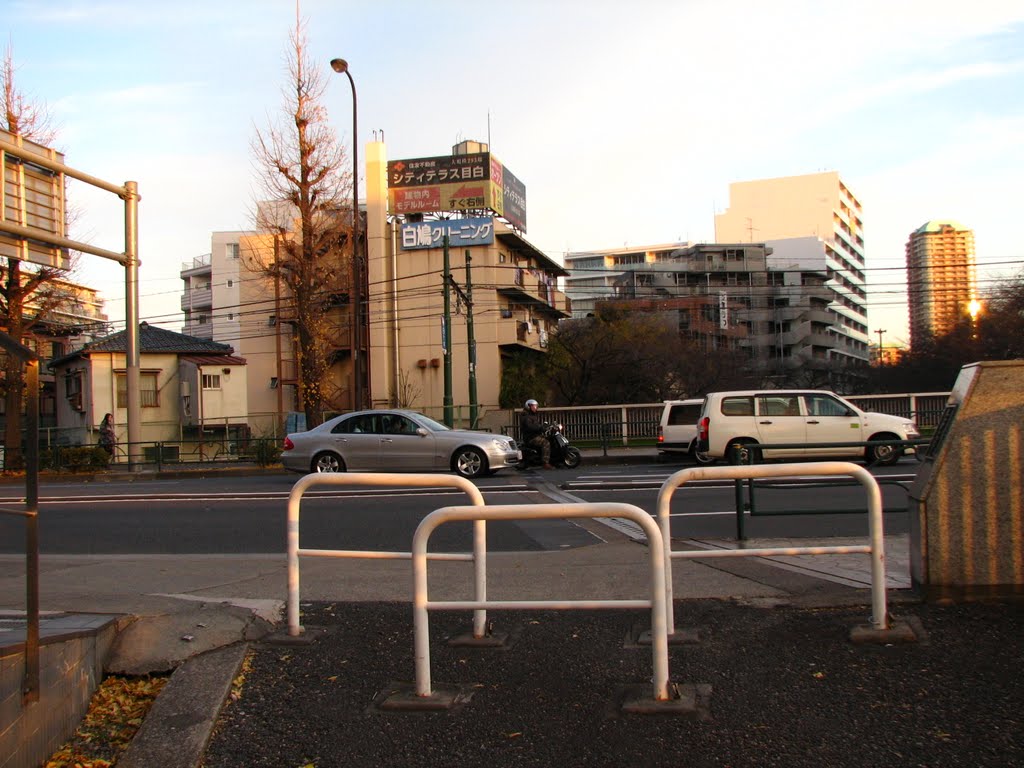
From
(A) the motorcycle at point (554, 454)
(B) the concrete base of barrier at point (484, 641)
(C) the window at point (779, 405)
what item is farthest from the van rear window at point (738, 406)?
(B) the concrete base of barrier at point (484, 641)

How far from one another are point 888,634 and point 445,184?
143 ft

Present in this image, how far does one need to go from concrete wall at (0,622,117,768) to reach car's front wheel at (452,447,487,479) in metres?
13.6

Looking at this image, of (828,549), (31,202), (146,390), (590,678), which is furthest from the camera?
(146,390)

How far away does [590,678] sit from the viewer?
14.4 ft

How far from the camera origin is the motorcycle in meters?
20.2

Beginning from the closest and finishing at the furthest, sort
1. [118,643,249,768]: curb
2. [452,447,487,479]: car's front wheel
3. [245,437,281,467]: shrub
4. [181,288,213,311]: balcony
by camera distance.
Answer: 1. [118,643,249,768]: curb
2. [452,447,487,479]: car's front wheel
3. [245,437,281,467]: shrub
4. [181,288,213,311]: balcony

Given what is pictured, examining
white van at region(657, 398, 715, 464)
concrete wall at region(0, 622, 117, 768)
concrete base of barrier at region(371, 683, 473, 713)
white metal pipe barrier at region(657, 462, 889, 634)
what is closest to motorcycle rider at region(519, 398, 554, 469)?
white van at region(657, 398, 715, 464)

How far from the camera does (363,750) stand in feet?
12.3

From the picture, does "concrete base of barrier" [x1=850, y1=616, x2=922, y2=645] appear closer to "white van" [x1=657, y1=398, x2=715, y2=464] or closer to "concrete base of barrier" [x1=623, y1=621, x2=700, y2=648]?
"concrete base of barrier" [x1=623, y1=621, x2=700, y2=648]

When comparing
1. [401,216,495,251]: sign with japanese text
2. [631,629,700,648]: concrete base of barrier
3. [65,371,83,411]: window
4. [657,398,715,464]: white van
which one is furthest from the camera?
[401,216,495,251]: sign with japanese text

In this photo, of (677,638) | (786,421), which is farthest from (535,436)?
(677,638)

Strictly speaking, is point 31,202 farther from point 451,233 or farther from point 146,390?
point 451,233

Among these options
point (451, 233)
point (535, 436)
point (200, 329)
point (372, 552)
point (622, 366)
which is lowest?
point (372, 552)

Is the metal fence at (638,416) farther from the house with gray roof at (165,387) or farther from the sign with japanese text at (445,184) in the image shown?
the sign with japanese text at (445,184)
